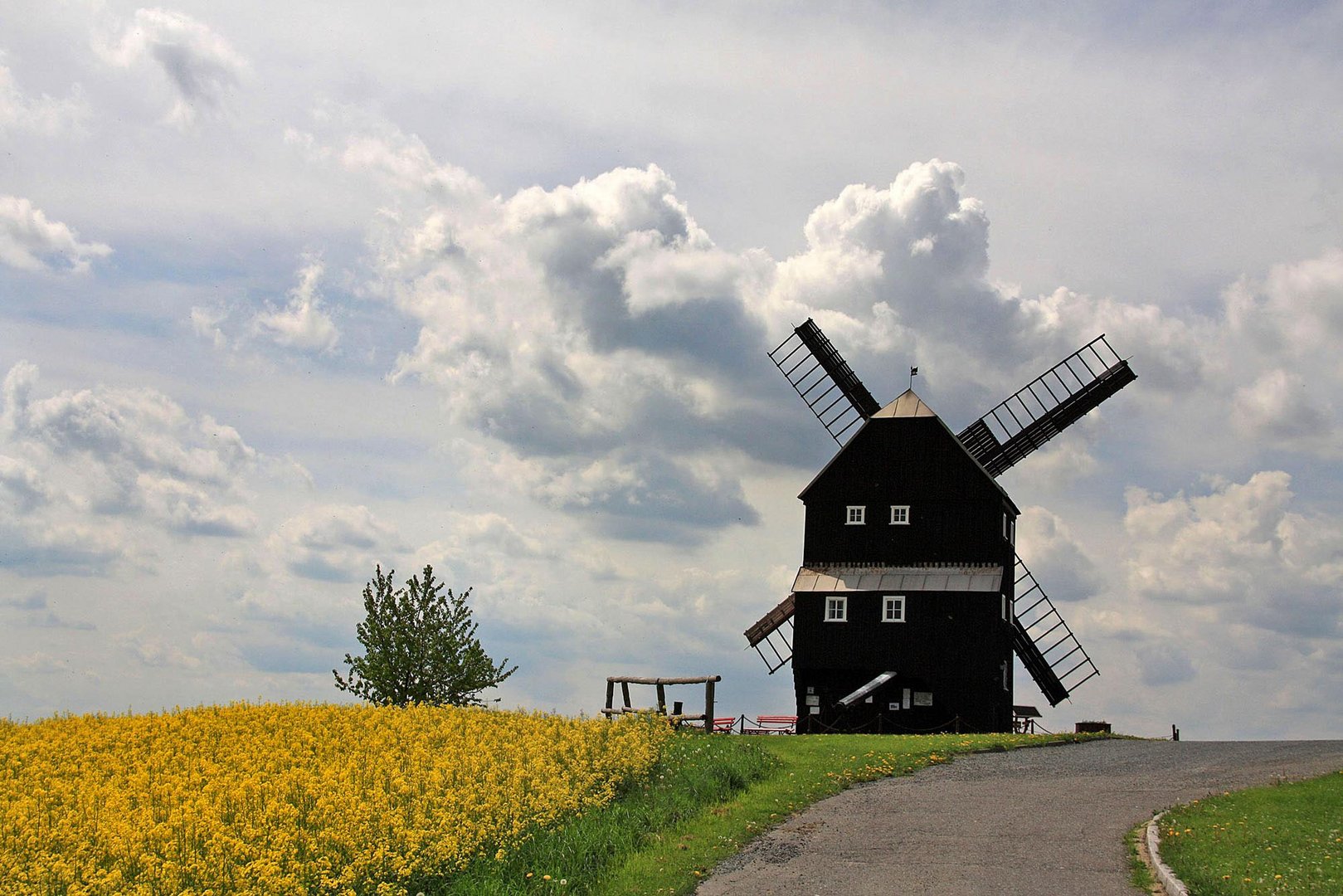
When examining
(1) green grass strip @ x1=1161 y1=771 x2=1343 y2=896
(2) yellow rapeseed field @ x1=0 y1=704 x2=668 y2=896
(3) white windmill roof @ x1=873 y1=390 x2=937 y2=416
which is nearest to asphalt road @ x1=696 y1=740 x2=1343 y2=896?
(1) green grass strip @ x1=1161 y1=771 x2=1343 y2=896

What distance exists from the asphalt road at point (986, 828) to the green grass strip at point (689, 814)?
601 mm

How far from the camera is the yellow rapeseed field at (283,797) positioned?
645 inches

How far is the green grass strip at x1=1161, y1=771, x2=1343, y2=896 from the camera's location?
1784 cm

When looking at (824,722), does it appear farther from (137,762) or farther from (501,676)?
(137,762)

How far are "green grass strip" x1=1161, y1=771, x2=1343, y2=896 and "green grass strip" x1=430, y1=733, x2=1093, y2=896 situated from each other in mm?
7070

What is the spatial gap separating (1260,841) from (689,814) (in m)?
9.95

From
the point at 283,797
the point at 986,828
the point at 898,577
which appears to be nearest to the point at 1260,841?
the point at 986,828

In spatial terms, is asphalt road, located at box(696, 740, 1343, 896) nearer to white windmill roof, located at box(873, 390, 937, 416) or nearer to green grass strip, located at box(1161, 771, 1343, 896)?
green grass strip, located at box(1161, 771, 1343, 896)

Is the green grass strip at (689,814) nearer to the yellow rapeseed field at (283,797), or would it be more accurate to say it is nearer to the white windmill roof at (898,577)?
the yellow rapeseed field at (283,797)

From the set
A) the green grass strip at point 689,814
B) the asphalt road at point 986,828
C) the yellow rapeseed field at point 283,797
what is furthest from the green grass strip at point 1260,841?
the yellow rapeseed field at point 283,797

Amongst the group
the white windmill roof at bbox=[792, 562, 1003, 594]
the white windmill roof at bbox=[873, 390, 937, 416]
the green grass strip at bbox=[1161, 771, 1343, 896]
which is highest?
the white windmill roof at bbox=[873, 390, 937, 416]

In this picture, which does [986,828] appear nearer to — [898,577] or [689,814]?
[689,814]

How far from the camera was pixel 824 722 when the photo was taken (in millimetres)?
49188

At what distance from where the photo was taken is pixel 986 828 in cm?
2230
